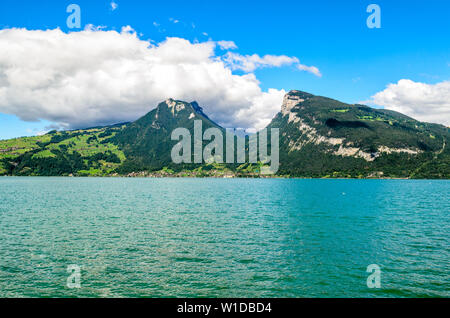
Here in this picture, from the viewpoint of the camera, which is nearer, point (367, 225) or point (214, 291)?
point (214, 291)

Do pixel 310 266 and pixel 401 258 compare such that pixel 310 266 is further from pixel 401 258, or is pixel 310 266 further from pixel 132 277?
pixel 132 277

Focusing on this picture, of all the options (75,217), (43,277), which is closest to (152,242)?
(43,277)

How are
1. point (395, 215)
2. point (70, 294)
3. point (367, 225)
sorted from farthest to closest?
point (395, 215) → point (367, 225) → point (70, 294)

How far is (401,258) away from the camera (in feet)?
115

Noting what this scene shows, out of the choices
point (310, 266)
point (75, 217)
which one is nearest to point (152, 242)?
point (310, 266)

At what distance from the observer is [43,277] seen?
2848 centimetres

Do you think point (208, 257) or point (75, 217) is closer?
point (208, 257)

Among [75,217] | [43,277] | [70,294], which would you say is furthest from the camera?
[75,217]

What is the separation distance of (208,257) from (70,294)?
15.5m

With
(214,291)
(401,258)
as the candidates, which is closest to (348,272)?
(401,258)
